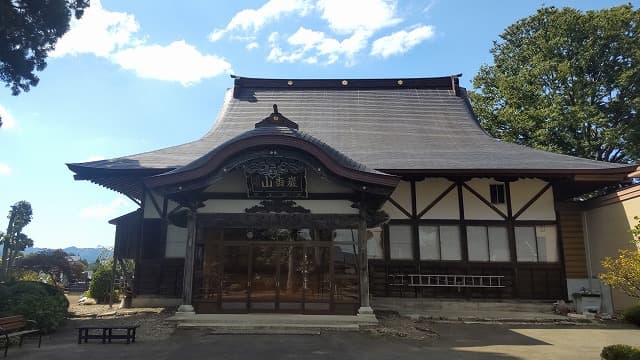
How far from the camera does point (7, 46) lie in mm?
12430

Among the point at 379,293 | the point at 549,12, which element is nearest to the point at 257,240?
the point at 379,293

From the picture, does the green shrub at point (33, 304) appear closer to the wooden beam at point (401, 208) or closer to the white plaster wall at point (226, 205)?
the white plaster wall at point (226, 205)

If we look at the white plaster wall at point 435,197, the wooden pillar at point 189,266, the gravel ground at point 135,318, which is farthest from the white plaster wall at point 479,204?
the gravel ground at point 135,318

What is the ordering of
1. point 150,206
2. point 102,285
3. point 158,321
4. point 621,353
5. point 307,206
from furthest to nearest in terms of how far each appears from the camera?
point 102,285, point 150,206, point 307,206, point 158,321, point 621,353

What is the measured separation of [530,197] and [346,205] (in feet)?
22.6

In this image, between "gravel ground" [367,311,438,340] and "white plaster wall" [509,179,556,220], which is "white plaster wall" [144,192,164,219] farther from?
"white plaster wall" [509,179,556,220]

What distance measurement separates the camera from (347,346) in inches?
332

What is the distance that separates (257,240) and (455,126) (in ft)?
34.3

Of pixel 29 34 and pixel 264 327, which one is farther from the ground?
pixel 29 34

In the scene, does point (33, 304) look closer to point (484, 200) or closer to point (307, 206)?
point (307, 206)

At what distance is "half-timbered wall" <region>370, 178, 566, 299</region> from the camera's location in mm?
13648

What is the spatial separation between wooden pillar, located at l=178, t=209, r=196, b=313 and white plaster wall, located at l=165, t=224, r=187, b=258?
10.00ft

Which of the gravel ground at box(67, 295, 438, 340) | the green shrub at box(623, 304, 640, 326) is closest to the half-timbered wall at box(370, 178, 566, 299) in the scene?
the green shrub at box(623, 304, 640, 326)

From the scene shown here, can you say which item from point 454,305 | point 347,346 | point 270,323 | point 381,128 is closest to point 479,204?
point 454,305
